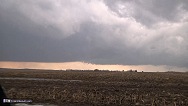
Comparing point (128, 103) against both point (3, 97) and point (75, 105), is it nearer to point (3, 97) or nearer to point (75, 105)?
point (75, 105)

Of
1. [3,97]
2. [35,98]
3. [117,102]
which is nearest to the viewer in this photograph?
[3,97]

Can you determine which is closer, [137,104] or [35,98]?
[137,104]

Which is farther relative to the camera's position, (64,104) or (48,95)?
(48,95)

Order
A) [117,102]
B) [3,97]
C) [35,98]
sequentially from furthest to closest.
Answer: [35,98] → [117,102] → [3,97]

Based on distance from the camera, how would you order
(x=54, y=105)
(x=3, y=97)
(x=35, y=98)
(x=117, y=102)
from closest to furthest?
(x=3, y=97) → (x=54, y=105) → (x=117, y=102) → (x=35, y=98)

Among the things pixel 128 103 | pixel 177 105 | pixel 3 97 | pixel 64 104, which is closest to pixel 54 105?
pixel 64 104

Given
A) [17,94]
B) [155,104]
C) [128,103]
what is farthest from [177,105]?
[17,94]

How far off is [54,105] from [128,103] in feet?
22.0

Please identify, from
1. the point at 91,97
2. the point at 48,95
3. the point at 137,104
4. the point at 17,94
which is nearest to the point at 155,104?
the point at 137,104

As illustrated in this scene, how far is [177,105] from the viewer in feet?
92.6

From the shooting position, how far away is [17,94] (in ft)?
109

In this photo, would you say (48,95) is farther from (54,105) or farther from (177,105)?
(177,105)

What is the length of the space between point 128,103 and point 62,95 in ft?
24.2

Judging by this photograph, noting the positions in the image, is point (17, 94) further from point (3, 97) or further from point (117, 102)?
point (3, 97)
